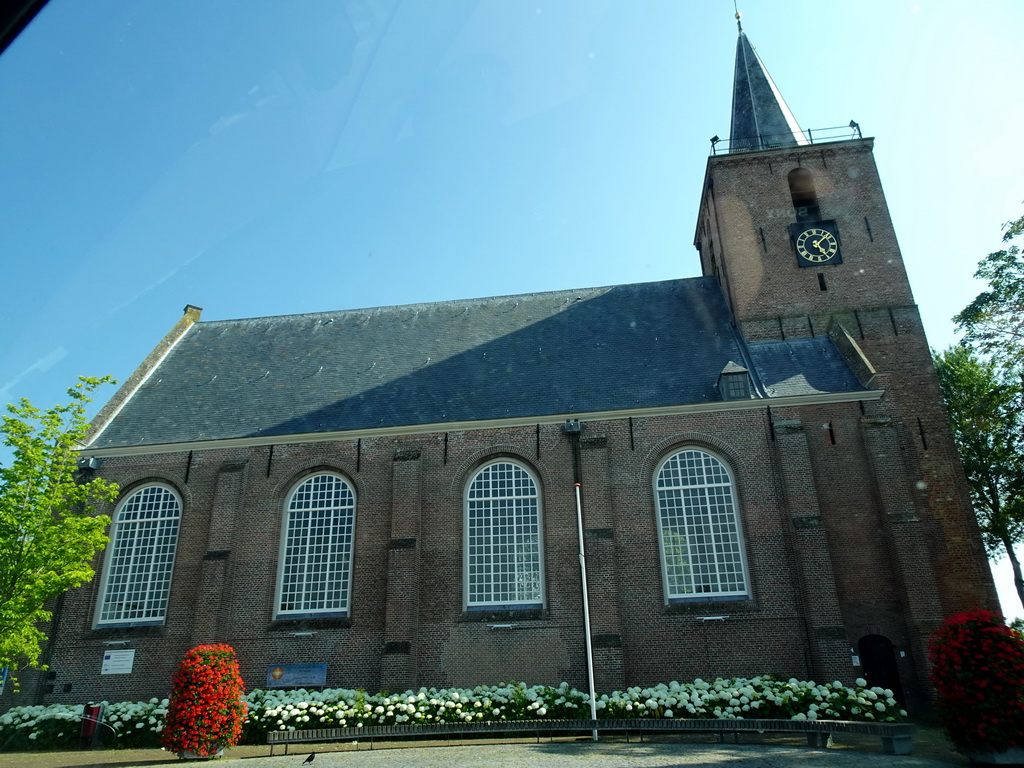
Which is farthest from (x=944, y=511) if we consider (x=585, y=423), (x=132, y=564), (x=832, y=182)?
(x=132, y=564)

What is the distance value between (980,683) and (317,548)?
15.5 m

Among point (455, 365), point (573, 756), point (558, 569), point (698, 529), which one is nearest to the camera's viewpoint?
point (573, 756)

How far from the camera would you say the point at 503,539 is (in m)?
19.4

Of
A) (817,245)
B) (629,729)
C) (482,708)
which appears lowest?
(629,729)

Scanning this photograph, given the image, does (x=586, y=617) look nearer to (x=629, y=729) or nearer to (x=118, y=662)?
(x=629, y=729)

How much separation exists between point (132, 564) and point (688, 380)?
55.5 ft

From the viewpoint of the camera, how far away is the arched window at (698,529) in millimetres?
18297

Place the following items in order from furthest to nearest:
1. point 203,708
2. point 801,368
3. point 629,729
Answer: point 801,368 < point 629,729 < point 203,708

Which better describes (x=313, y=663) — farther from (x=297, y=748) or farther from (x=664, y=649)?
(x=664, y=649)

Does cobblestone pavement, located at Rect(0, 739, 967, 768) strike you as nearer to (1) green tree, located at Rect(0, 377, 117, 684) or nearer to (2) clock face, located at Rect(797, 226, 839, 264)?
(1) green tree, located at Rect(0, 377, 117, 684)

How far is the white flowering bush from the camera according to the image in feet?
50.0

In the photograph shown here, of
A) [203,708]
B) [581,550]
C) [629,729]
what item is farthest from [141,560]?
[629,729]

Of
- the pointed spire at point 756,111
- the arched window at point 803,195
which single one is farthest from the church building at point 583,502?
the pointed spire at point 756,111

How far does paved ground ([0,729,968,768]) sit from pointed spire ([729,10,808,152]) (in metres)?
19.1
